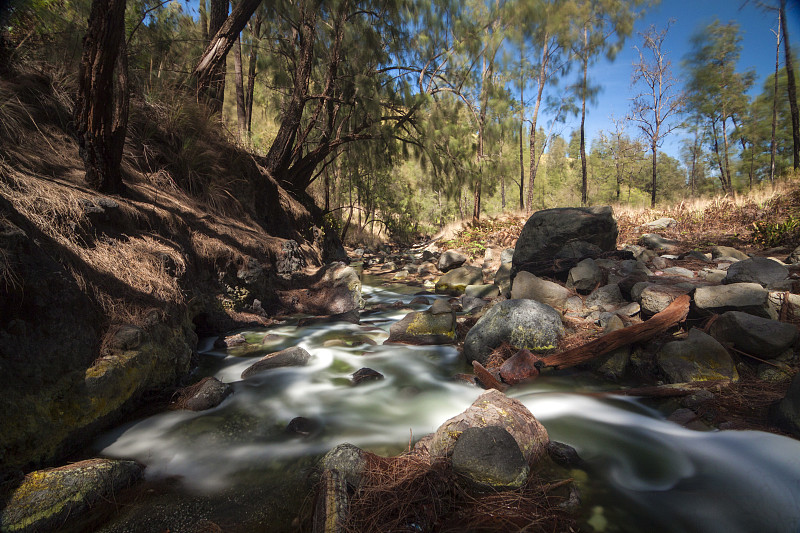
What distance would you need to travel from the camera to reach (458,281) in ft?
30.4

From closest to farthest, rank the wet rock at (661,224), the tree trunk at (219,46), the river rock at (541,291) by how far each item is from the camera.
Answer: the river rock at (541,291), the tree trunk at (219,46), the wet rock at (661,224)

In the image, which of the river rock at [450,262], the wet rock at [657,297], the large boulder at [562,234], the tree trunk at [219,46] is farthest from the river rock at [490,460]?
the river rock at [450,262]

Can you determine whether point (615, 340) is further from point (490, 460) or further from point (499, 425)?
point (490, 460)

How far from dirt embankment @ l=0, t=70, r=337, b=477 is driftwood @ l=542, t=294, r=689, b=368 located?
3803mm

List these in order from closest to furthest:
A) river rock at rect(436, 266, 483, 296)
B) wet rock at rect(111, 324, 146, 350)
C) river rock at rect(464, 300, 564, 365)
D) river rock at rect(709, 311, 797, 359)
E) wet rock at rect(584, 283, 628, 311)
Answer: wet rock at rect(111, 324, 146, 350), river rock at rect(709, 311, 797, 359), river rock at rect(464, 300, 564, 365), wet rock at rect(584, 283, 628, 311), river rock at rect(436, 266, 483, 296)

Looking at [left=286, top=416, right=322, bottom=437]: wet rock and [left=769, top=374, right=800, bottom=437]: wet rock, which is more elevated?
[left=769, top=374, right=800, bottom=437]: wet rock

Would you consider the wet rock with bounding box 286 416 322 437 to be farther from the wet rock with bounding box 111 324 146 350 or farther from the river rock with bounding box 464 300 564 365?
the river rock with bounding box 464 300 564 365

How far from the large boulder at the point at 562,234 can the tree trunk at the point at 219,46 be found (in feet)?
22.7

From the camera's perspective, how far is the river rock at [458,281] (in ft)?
29.8

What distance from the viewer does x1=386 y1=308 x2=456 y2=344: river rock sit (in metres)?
5.04

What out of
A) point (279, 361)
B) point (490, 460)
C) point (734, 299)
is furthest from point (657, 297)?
point (279, 361)

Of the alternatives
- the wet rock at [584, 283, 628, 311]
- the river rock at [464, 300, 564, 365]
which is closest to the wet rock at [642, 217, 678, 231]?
the wet rock at [584, 283, 628, 311]

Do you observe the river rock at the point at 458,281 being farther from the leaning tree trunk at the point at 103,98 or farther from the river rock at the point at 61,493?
the river rock at the point at 61,493

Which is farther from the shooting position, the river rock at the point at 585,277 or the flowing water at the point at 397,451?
the river rock at the point at 585,277
